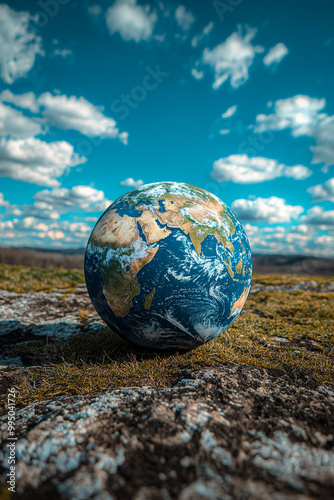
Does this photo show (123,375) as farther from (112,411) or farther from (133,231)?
(133,231)

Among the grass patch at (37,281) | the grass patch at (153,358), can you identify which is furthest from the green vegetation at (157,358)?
the grass patch at (37,281)

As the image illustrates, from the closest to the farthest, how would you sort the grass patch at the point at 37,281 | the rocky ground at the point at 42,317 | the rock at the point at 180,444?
the rock at the point at 180,444 < the rocky ground at the point at 42,317 < the grass patch at the point at 37,281

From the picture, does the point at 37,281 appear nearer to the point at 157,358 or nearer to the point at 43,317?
the point at 43,317

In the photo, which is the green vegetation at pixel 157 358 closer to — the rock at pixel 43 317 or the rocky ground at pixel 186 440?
the rocky ground at pixel 186 440

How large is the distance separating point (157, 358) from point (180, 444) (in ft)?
6.48

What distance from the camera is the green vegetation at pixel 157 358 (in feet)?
12.0

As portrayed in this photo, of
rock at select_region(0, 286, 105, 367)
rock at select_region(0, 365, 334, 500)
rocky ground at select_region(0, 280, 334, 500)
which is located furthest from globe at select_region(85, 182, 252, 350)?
rock at select_region(0, 286, 105, 367)

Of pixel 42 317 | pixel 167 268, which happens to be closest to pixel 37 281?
pixel 42 317

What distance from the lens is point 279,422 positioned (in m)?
2.74

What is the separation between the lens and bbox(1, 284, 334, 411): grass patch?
3.65 metres

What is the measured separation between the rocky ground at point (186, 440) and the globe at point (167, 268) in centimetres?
73

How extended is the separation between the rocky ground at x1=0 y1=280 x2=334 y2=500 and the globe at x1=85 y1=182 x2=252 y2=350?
28.6 inches

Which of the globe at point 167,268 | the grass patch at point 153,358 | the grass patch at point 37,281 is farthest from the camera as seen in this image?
the grass patch at point 37,281

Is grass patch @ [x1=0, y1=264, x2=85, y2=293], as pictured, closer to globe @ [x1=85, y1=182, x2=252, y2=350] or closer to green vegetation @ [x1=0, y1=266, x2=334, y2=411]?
green vegetation @ [x1=0, y1=266, x2=334, y2=411]
